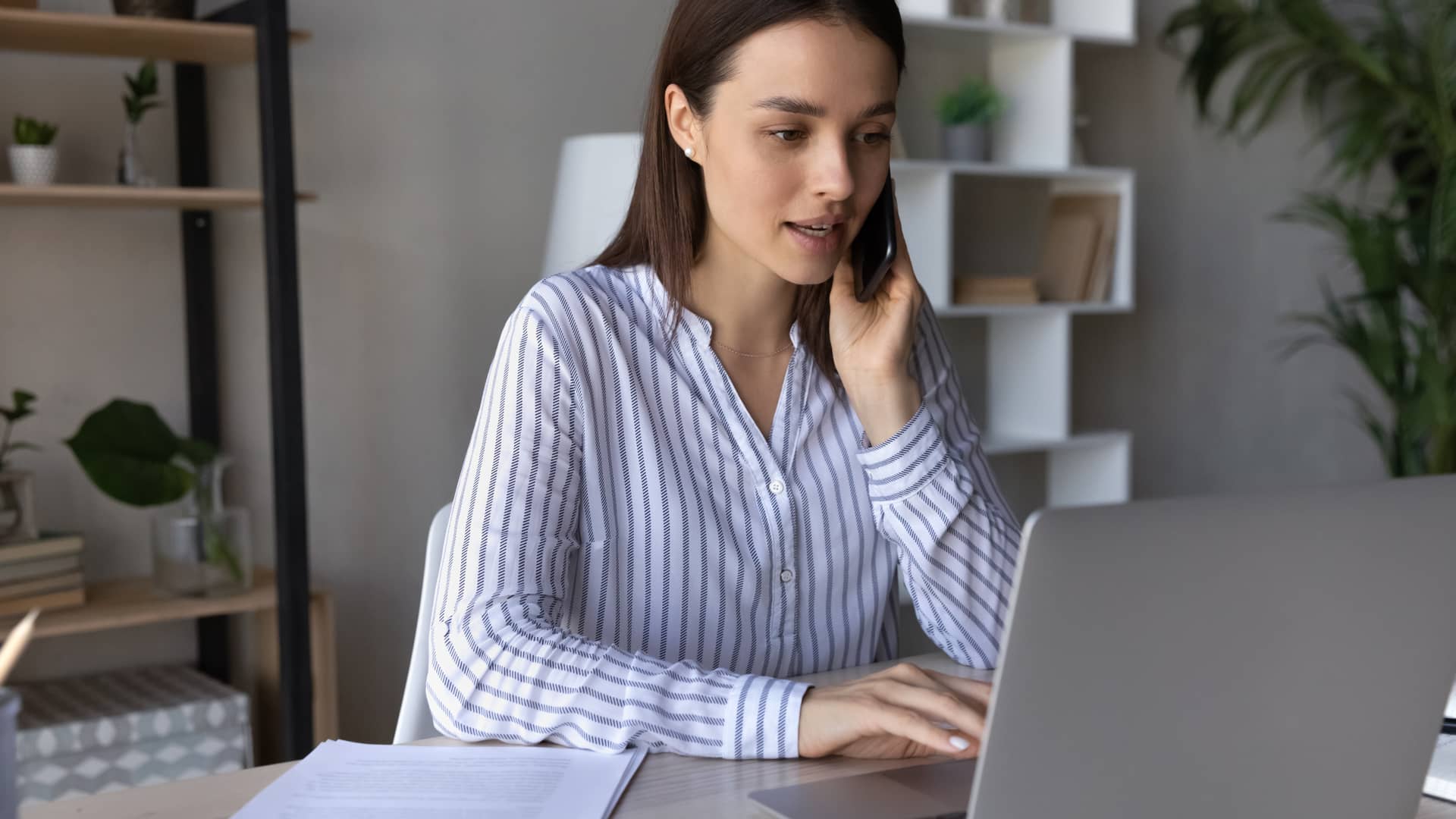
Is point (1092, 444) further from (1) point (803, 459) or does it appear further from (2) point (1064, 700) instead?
(2) point (1064, 700)

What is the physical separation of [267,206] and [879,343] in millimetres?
1261

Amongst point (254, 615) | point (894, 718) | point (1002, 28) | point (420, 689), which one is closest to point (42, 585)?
point (254, 615)

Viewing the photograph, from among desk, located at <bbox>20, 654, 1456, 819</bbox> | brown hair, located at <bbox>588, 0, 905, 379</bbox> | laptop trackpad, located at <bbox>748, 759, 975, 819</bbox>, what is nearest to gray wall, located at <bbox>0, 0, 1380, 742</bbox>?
brown hair, located at <bbox>588, 0, 905, 379</bbox>

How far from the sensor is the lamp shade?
8.16ft

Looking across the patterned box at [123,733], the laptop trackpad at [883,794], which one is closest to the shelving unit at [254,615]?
the patterned box at [123,733]

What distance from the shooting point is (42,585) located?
2.29 metres

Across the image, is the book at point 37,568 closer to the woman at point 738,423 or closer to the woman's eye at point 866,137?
the woman at point 738,423

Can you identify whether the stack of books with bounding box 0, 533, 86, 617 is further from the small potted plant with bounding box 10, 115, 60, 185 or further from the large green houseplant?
the large green houseplant

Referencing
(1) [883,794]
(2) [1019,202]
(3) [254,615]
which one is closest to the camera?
(1) [883,794]

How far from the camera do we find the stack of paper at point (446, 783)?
2.91 ft

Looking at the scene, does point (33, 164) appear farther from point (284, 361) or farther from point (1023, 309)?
point (1023, 309)

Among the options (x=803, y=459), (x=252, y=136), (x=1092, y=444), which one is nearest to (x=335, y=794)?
(x=803, y=459)

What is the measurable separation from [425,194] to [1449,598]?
95.6 inches

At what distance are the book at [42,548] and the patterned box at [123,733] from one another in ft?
0.84
